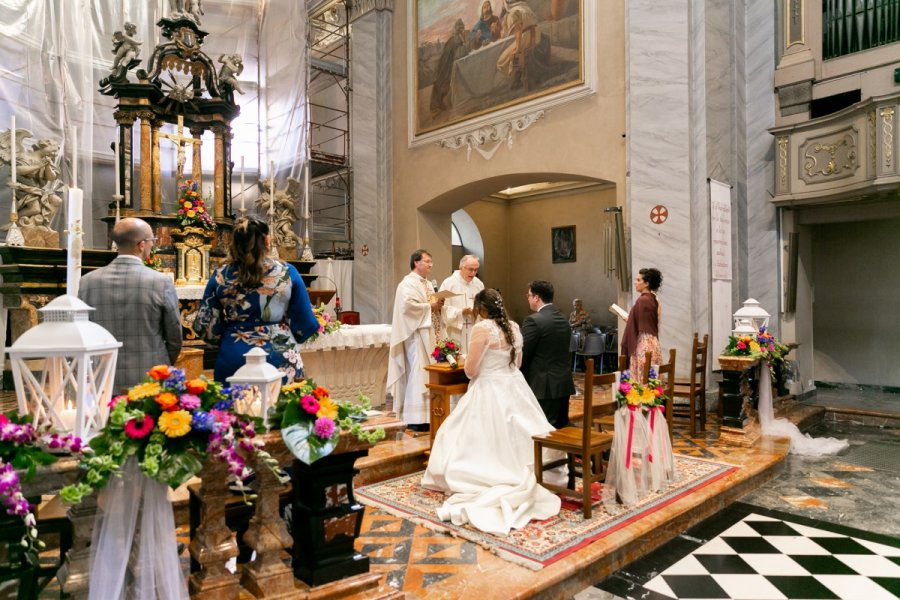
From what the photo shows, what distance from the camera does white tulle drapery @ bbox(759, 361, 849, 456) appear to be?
633cm

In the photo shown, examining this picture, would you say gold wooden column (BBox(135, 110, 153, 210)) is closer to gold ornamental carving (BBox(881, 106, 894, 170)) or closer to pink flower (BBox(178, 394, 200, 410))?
pink flower (BBox(178, 394, 200, 410))

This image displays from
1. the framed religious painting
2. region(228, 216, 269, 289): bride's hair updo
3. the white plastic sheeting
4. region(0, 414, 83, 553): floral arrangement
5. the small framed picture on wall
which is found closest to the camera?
region(0, 414, 83, 553): floral arrangement

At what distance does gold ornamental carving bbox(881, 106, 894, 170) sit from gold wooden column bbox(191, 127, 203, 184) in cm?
864

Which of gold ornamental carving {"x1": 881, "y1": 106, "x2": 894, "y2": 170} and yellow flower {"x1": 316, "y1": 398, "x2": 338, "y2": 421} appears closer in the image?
yellow flower {"x1": 316, "y1": 398, "x2": 338, "y2": 421}

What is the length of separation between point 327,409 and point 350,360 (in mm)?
4152

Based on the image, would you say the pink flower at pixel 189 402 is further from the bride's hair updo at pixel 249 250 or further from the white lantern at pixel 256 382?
the bride's hair updo at pixel 249 250

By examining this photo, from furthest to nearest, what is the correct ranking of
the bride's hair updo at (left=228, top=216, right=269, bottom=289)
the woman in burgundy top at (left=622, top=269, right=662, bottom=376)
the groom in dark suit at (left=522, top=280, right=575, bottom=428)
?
the woman in burgundy top at (left=622, top=269, right=662, bottom=376) → the groom in dark suit at (left=522, top=280, right=575, bottom=428) → the bride's hair updo at (left=228, top=216, right=269, bottom=289)

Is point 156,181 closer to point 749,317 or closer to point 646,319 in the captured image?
point 646,319

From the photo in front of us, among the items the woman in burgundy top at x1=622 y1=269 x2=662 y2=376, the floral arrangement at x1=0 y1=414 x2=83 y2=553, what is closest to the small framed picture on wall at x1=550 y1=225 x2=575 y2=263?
the woman in burgundy top at x1=622 y1=269 x2=662 y2=376

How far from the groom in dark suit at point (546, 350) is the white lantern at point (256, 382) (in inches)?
103

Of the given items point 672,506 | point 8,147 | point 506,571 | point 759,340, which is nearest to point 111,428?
point 506,571

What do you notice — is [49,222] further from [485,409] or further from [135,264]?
[485,409]

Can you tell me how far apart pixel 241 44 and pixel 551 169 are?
245 inches

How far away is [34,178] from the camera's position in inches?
296
